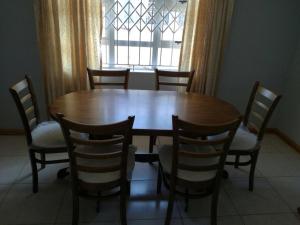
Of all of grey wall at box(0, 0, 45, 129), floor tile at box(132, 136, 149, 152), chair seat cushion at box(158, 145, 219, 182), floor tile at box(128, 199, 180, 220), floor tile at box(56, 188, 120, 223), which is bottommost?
floor tile at box(56, 188, 120, 223)

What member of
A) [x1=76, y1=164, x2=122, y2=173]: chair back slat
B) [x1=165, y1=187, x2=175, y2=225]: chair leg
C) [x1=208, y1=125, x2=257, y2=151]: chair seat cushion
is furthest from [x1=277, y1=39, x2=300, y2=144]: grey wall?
[x1=76, y1=164, x2=122, y2=173]: chair back slat

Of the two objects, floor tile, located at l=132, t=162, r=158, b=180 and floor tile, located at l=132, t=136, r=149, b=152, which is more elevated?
floor tile, located at l=132, t=136, r=149, b=152

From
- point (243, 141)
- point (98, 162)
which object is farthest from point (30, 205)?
point (243, 141)

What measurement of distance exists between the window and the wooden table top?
2.67 feet

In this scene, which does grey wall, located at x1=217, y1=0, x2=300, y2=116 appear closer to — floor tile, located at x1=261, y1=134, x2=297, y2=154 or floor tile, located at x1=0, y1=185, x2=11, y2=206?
floor tile, located at x1=261, y1=134, x2=297, y2=154

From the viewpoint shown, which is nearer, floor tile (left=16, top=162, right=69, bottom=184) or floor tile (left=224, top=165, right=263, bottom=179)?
floor tile (left=16, top=162, right=69, bottom=184)

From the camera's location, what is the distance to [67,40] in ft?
8.92

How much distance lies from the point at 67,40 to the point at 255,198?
240 cm

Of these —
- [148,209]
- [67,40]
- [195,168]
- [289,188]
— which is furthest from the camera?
[67,40]

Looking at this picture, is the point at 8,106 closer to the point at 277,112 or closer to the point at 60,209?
the point at 60,209

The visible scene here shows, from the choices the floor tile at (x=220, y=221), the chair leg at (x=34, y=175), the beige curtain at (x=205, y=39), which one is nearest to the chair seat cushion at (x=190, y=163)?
the floor tile at (x=220, y=221)

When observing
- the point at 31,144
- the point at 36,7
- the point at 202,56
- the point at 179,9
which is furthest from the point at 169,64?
the point at 31,144

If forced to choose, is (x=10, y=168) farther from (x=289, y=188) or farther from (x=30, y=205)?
(x=289, y=188)

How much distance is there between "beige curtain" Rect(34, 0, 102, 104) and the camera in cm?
257
